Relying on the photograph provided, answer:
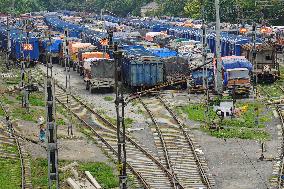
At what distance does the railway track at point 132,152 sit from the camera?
24031 millimetres

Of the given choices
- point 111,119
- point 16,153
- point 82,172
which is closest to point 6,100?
point 111,119

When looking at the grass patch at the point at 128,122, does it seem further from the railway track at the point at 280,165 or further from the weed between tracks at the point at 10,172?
the railway track at the point at 280,165

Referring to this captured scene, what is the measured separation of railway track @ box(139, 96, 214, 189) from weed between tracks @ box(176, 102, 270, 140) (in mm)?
1225

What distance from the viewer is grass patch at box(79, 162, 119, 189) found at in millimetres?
23703

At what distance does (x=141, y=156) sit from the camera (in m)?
27.7

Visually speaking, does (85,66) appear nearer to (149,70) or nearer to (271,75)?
(149,70)

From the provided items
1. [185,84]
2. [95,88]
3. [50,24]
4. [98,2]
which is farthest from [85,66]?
[98,2]

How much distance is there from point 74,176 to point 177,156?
5203 millimetres

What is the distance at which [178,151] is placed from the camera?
28453 millimetres

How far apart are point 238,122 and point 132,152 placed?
7889mm

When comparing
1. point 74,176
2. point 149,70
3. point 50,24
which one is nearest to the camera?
point 74,176

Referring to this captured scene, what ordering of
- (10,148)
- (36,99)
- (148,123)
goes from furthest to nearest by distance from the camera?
(36,99), (148,123), (10,148)

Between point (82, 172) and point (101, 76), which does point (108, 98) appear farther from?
point (82, 172)

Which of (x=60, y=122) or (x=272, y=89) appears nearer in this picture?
(x=60, y=122)
